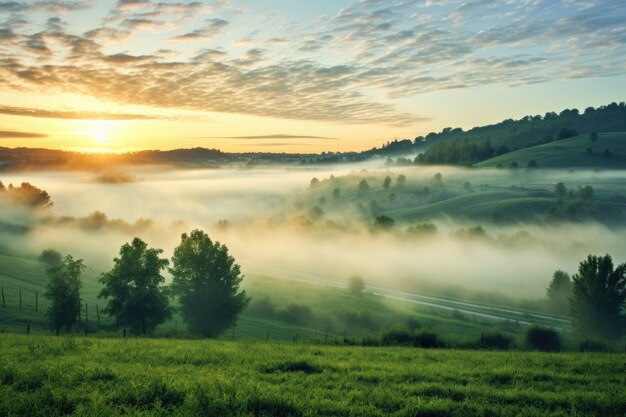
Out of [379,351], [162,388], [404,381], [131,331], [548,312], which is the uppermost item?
[162,388]

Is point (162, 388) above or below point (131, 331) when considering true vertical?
above

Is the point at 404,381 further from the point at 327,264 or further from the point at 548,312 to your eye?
the point at 327,264

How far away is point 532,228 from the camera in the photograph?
180m

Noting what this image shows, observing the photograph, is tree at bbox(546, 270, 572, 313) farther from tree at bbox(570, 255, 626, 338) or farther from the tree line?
the tree line

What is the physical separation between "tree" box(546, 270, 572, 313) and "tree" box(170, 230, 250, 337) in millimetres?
73261

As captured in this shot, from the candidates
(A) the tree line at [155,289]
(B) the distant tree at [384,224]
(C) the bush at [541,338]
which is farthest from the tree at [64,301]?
(B) the distant tree at [384,224]

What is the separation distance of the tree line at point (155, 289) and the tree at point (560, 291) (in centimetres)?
7387

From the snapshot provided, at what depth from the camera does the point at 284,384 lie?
1391cm

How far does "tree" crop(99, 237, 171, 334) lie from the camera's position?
59750 mm

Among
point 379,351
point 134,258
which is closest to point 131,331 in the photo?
point 134,258

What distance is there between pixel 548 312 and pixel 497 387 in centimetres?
10700

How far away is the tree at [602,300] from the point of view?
238 ft

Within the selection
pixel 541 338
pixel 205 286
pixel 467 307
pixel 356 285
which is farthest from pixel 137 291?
pixel 467 307

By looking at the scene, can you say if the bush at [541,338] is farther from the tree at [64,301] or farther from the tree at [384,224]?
the tree at [384,224]
